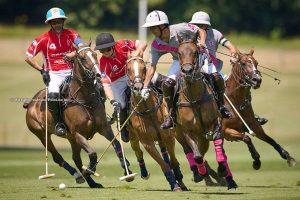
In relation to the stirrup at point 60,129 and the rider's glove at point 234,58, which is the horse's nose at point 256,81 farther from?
the stirrup at point 60,129

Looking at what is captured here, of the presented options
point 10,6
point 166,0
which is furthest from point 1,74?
point 166,0

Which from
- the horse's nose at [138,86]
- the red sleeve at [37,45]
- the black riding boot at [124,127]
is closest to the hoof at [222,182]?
the black riding boot at [124,127]

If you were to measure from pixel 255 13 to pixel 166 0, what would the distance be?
7.05m

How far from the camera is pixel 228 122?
22.0m

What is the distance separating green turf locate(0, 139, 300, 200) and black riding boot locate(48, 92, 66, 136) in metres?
1.15

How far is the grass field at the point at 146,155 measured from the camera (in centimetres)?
1886

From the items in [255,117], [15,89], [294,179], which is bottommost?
[15,89]

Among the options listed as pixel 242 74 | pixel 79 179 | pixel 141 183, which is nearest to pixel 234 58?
pixel 242 74

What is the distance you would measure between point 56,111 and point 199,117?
349 cm

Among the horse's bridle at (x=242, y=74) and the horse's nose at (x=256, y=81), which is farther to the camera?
the horse's bridle at (x=242, y=74)

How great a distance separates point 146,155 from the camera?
125 feet

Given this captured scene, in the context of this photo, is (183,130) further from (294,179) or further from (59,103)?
(294,179)

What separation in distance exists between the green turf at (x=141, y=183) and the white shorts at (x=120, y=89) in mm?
1700

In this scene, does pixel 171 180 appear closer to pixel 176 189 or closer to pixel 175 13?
pixel 176 189
